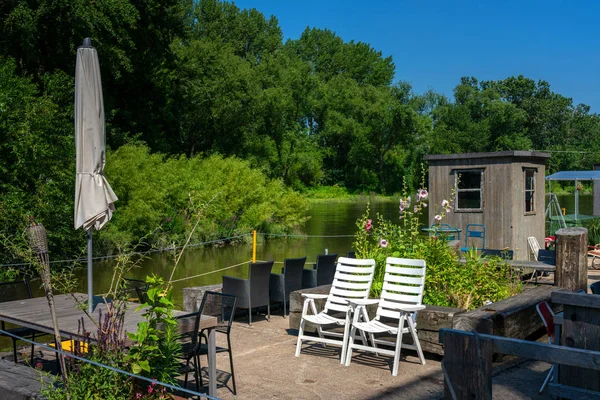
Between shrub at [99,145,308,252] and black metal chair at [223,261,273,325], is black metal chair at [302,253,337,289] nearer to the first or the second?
black metal chair at [223,261,273,325]

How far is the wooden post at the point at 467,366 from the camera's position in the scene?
3.24 meters

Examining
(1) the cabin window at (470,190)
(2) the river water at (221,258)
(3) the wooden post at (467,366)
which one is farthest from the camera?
(2) the river water at (221,258)

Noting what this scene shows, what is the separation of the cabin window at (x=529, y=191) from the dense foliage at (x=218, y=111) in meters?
11.2

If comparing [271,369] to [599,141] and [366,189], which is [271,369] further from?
[599,141]

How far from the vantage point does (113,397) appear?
14.2 ft

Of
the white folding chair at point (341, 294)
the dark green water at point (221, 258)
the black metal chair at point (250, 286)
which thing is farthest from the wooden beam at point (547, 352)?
the dark green water at point (221, 258)

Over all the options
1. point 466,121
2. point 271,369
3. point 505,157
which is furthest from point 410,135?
point 271,369

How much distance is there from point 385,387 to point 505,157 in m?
10.3

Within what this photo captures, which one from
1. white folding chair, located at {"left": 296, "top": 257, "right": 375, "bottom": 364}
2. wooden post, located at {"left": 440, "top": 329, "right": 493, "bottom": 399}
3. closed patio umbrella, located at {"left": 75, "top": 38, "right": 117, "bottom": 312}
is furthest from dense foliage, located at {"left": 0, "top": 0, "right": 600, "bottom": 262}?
wooden post, located at {"left": 440, "top": 329, "right": 493, "bottom": 399}

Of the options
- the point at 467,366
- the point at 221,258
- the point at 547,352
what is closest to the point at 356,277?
the point at 467,366

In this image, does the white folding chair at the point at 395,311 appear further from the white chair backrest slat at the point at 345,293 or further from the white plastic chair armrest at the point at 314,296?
the white plastic chair armrest at the point at 314,296

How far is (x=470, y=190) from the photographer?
15906 millimetres

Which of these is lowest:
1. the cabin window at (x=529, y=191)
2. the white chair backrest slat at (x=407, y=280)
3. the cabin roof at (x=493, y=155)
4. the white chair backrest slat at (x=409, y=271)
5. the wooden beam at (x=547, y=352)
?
the white chair backrest slat at (x=407, y=280)

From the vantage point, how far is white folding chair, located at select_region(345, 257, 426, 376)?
6.43 m
